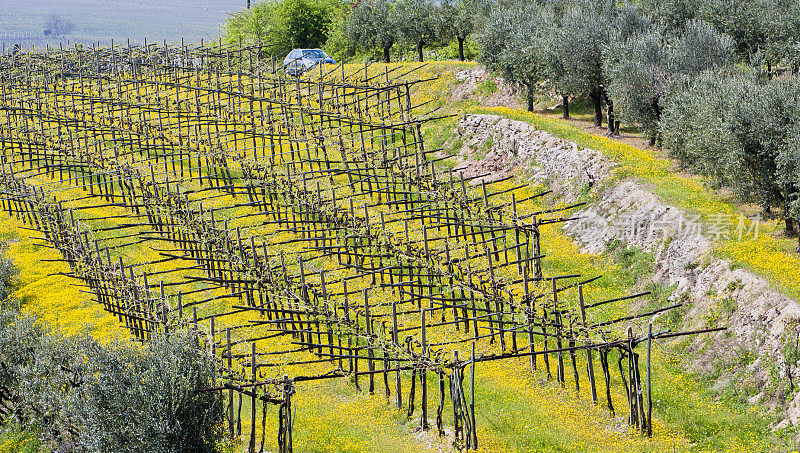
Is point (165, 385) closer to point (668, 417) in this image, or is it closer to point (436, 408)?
point (436, 408)

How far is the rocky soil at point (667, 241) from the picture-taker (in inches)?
824

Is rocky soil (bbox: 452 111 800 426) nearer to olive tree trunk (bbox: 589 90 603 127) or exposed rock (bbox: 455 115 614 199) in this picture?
exposed rock (bbox: 455 115 614 199)

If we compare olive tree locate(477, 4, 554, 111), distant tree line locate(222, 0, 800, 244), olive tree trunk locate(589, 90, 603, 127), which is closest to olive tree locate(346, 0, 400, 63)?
distant tree line locate(222, 0, 800, 244)

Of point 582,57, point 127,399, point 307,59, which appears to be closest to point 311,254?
point 127,399

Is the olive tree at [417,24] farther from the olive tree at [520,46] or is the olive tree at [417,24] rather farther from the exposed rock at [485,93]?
the olive tree at [520,46]

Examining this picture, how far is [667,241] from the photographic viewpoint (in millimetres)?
27484

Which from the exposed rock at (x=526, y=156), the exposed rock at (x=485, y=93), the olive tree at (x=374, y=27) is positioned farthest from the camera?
the olive tree at (x=374, y=27)

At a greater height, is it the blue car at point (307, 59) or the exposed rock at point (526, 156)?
the blue car at point (307, 59)

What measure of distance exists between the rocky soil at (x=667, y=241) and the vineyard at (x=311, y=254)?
1371mm

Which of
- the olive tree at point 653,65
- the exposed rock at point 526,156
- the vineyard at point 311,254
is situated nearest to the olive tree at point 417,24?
the vineyard at point 311,254

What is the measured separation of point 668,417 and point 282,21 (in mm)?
68785

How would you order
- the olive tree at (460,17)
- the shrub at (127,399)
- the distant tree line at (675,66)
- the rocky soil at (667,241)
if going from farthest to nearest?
the olive tree at (460,17), the distant tree line at (675,66), the rocky soil at (667,241), the shrub at (127,399)

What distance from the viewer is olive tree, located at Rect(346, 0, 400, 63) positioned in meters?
67.3

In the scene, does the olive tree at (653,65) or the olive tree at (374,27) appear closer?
the olive tree at (653,65)
